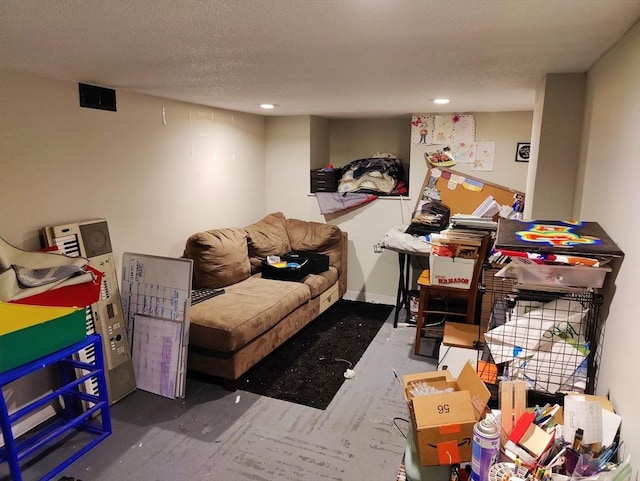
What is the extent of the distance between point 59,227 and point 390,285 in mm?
3223

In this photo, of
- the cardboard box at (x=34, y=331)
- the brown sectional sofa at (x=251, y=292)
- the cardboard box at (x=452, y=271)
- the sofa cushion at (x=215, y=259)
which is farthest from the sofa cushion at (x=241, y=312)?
the cardboard box at (x=452, y=271)

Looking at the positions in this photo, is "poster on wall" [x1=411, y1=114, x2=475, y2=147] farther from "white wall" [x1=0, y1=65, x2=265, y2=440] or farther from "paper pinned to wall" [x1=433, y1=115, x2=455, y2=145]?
"white wall" [x1=0, y1=65, x2=265, y2=440]

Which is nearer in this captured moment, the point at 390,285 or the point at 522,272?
the point at 522,272

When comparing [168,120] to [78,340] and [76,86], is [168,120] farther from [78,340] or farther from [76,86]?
[78,340]

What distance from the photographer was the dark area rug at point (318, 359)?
2.93 m

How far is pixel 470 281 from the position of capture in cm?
315

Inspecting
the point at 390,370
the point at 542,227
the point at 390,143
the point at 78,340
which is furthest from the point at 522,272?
the point at 390,143

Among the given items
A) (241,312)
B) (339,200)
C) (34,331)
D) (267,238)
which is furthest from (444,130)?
(34,331)

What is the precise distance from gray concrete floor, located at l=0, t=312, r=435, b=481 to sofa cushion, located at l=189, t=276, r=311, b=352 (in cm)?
38

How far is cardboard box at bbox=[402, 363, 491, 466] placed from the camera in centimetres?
159

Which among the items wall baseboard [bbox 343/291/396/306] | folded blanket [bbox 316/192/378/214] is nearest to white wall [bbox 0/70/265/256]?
folded blanket [bbox 316/192/378/214]

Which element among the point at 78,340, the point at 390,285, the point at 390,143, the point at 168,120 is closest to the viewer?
the point at 78,340

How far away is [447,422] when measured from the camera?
63.4 inches

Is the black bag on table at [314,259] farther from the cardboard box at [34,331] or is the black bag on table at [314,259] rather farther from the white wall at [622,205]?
the white wall at [622,205]
